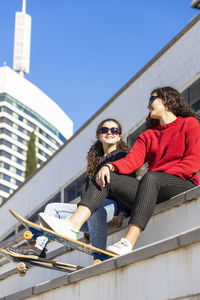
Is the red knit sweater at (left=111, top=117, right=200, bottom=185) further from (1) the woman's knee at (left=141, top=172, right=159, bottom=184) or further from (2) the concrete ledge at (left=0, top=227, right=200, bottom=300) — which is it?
A: (2) the concrete ledge at (left=0, top=227, right=200, bottom=300)

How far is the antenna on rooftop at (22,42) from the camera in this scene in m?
95.8

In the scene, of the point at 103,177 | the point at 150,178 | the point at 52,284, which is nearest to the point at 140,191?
the point at 150,178

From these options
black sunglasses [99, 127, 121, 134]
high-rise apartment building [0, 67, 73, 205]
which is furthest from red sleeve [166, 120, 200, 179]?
high-rise apartment building [0, 67, 73, 205]

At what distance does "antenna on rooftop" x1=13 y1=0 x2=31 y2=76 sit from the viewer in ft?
314

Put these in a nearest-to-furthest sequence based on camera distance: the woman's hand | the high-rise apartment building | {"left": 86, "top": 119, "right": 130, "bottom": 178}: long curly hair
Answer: the woman's hand → {"left": 86, "top": 119, "right": 130, "bottom": 178}: long curly hair → the high-rise apartment building

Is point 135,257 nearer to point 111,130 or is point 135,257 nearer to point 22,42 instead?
point 111,130

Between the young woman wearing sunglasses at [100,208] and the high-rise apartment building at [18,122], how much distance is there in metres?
81.9

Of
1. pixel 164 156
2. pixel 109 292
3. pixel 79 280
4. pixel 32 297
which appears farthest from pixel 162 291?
pixel 32 297

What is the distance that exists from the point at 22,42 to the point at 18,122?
14.3 m

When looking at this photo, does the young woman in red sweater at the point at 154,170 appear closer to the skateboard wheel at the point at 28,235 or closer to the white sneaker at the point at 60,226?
the white sneaker at the point at 60,226

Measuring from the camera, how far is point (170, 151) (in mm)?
5066

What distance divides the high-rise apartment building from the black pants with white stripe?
82875mm

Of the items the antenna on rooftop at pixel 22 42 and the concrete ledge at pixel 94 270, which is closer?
the concrete ledge at pixel 94 270

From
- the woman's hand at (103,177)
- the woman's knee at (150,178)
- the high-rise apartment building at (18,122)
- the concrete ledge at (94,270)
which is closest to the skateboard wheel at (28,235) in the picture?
the concrete ledge at (94,270)
